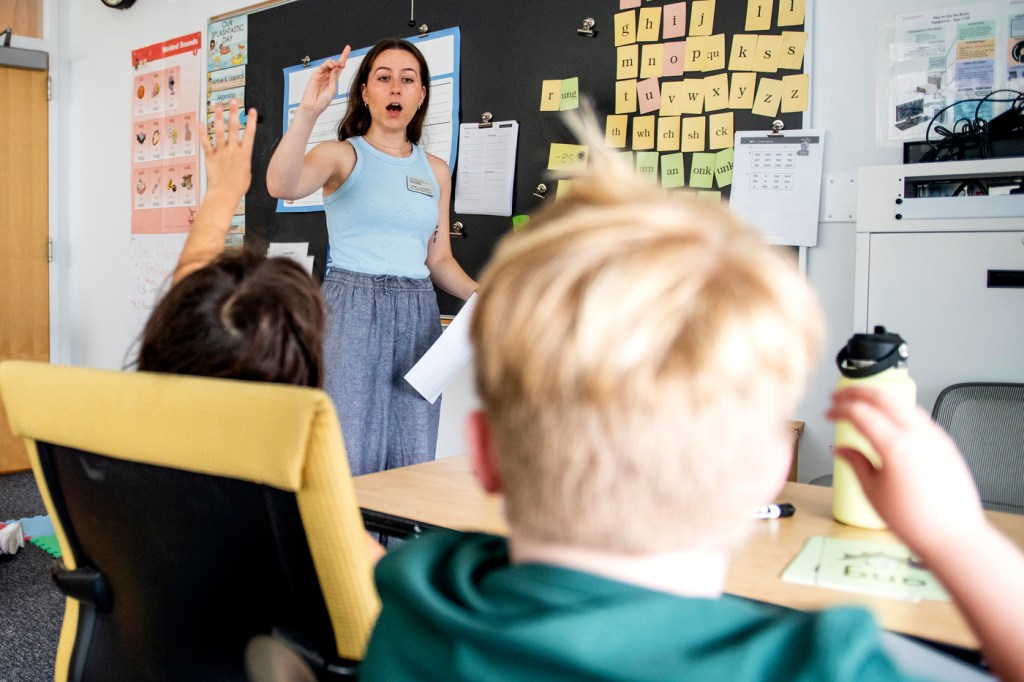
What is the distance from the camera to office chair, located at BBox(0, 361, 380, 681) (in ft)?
2.41

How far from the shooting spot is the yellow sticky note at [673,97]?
2596 millimetres

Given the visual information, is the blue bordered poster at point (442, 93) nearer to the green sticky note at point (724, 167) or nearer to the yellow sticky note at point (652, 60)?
the yellow sticky note at point (652, 60)

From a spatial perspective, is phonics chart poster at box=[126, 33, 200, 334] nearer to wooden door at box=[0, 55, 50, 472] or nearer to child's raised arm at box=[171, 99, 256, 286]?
wooden door at box=[0, 55, 50, 472]

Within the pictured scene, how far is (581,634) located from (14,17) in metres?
5.21

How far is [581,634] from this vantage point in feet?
1.49

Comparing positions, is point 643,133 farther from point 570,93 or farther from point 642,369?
point 642,369

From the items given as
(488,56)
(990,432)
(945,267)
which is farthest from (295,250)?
(990,432)

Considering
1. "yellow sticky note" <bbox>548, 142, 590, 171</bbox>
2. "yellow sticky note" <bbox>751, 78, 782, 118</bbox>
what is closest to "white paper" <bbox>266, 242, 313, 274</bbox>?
"yellow sticky note" <bbox>548, 142, 590, 171</bbox>

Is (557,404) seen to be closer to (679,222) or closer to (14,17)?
(679,222)

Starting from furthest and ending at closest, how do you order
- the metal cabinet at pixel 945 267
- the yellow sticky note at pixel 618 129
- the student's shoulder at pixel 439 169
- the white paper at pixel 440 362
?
the yellow sticky note at pixel 618 129, the student's shoulder at pixel 439 169, the white paper at pixel 440 362, the metal cabinet at pixel 945 267

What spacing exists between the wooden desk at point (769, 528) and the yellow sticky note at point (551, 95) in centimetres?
158

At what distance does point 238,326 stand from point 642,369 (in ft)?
2.00

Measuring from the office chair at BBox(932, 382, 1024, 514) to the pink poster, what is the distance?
3449 mm

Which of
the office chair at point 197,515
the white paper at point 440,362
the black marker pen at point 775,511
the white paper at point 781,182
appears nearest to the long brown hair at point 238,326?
the office chair at point 197,515
